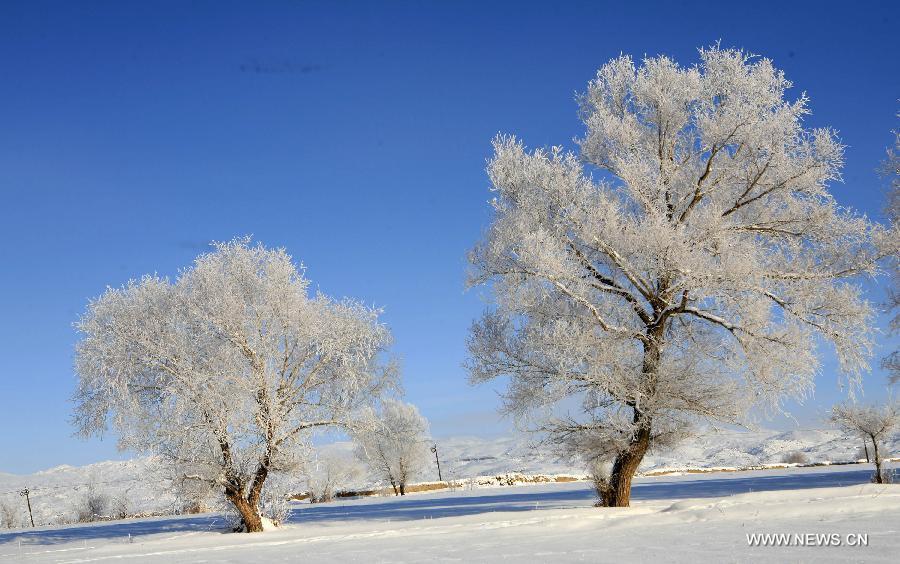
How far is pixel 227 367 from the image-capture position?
57.3ft

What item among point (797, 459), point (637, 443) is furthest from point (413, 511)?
point (797, 459)

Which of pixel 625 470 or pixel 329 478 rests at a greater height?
pixel 625 470

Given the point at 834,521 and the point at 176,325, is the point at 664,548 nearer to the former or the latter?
the point at 834,521

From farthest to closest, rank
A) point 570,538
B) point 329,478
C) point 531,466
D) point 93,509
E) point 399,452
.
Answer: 1. point 531,466
2. point 399,452
3. point 329,478
4. point 93,509
5. point 570,538

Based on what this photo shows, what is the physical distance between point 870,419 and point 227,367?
28378 millimetres

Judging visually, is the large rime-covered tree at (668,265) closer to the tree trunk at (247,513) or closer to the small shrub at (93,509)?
the tree trunk at (247,513)

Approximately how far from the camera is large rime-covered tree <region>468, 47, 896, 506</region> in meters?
15.9

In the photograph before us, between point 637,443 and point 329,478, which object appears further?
point 329,478

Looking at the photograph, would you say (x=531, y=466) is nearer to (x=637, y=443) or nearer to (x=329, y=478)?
(x=329, y=478)

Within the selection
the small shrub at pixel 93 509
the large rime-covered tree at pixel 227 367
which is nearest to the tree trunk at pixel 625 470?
the large rime-covered tree at pixel 227 367

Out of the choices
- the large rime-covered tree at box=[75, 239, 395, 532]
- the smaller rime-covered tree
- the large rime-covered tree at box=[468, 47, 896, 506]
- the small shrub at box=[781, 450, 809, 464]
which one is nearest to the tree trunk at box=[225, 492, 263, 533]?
the large rime-covered tree at box=[75, 239, 395, 532]

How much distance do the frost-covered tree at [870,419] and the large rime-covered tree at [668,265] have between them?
17020mm

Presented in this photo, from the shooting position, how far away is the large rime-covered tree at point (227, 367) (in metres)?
17.1

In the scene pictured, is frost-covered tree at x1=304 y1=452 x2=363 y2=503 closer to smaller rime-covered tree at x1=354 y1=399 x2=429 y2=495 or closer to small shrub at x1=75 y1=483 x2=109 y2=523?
smaller rime-covered tree at x1=354 y1=399 x2=429 y2=495
